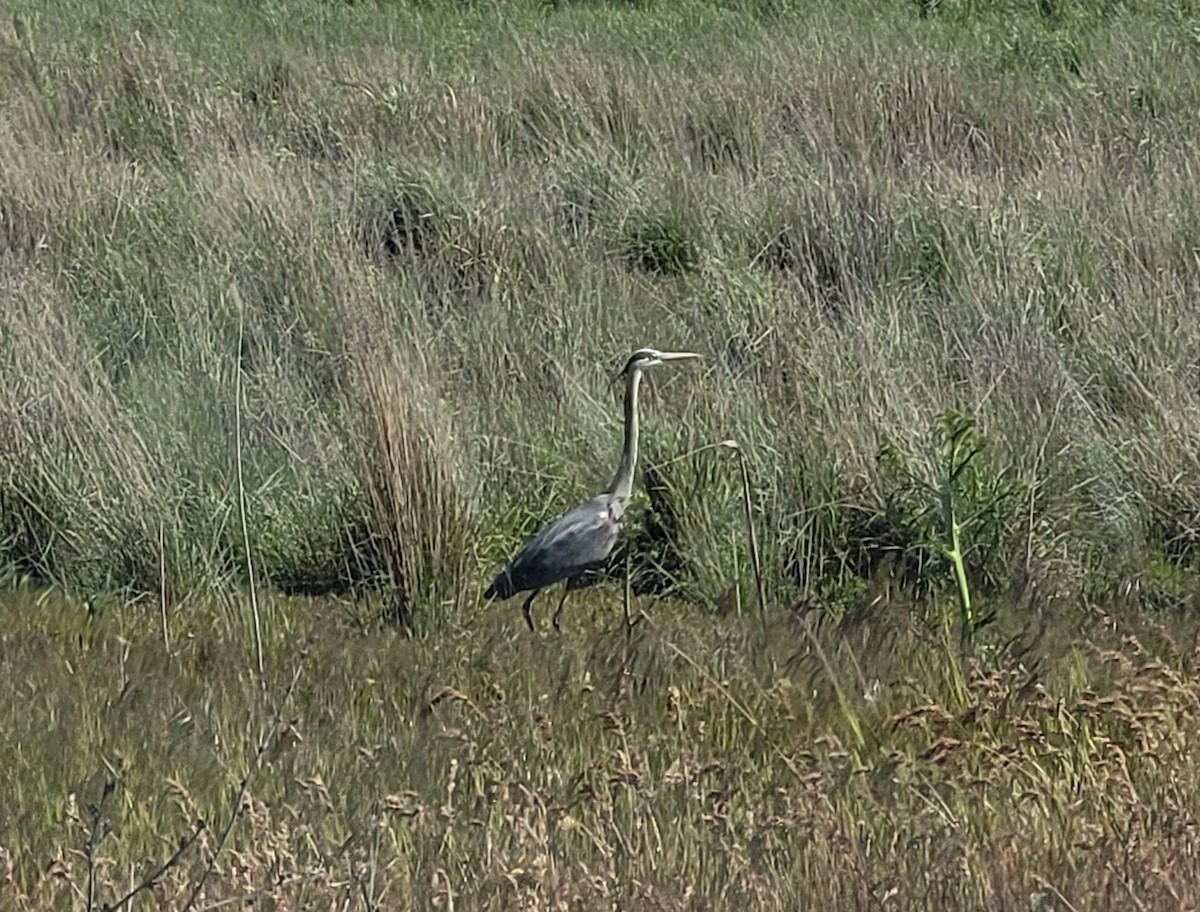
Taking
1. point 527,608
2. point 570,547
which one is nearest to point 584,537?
point 570,547

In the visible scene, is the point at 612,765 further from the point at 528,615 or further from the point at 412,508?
the point at 412,508

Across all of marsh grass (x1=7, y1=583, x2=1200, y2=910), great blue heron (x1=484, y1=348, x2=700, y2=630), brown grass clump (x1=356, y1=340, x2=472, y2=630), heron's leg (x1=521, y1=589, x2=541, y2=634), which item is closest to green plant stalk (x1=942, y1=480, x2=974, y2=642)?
marsh grass (x1=7, y1=583, x2=1200, y2=910)

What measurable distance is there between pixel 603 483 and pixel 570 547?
1105 millimetres

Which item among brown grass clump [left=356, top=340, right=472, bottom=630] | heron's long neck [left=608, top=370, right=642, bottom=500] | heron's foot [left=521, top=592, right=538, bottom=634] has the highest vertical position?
heron's long neck [left=608, top=370, right=642, bottom=500]

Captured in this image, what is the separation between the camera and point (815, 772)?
11.9 feet

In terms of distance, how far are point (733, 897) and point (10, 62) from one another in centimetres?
920

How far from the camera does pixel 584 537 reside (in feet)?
15.6

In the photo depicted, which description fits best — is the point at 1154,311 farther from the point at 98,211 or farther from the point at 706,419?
the point at 98,211

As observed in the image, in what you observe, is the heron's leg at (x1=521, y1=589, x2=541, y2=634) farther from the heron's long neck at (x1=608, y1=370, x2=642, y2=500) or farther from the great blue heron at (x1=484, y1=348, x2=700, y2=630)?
the heron's long neck at (x1=608, y1=370, x2=642, y2=500)

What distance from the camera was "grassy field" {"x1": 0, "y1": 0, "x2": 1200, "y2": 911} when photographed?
350 centimetres

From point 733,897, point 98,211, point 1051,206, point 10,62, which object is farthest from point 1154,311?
point 10,62

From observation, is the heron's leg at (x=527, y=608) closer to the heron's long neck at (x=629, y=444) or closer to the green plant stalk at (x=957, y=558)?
the heron's long neck at (x=629, y=444)

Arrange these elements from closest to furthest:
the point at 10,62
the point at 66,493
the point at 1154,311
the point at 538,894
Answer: the point at 538,894, the point at 66,493, the point at 1154,311, the point at 10,62

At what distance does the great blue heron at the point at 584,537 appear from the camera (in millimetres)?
4766
